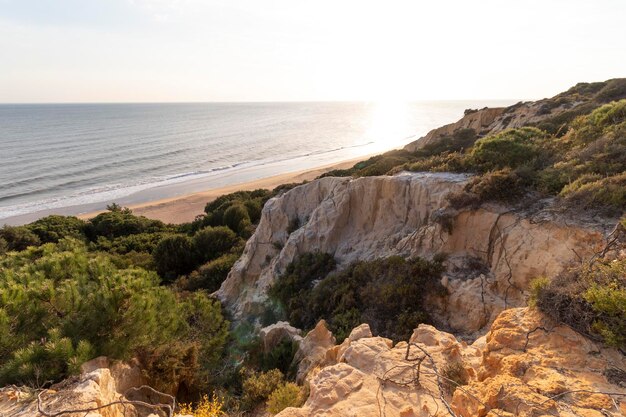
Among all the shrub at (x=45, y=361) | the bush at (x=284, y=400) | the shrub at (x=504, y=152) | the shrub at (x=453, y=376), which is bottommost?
the bush at (x=284, y=400)

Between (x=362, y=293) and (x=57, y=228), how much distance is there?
81.0 feet

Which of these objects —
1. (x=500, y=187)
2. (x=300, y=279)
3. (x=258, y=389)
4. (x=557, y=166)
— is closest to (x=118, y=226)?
(x=300, y=279)

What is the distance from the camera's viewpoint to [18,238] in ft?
77.5

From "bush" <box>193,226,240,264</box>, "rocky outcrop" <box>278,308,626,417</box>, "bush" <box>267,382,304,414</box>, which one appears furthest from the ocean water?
"rocky outcrop" <box>278,308,626,417</box>

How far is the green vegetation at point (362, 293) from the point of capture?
9.50m

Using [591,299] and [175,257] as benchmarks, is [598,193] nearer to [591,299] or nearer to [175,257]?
[591,299]

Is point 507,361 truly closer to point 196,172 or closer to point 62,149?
point 196,172

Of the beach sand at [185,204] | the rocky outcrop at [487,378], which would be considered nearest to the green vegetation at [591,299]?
the rocky outcrop at [487,378]

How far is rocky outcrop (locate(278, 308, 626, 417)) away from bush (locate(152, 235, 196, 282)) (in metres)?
15.4

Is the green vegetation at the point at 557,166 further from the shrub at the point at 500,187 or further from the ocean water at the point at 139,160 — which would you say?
the ocean water at the point at 139,160

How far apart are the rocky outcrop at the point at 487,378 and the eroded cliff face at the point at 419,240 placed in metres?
2.80

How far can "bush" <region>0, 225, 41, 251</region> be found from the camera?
23.3m

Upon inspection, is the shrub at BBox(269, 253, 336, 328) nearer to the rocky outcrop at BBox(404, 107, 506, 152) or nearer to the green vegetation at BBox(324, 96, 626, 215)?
the green vegetation at BBox(324, 96, 626, 215)

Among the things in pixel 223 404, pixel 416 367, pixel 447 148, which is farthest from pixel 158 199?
pixel 416 367
